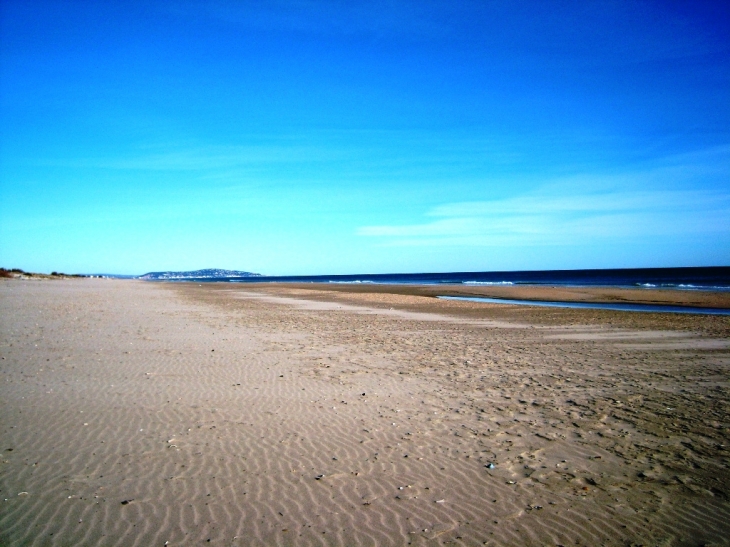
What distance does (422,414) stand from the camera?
7672 mm

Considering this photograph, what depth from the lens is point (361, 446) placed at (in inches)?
250

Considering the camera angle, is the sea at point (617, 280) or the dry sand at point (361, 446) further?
the sea at point (617, 280)

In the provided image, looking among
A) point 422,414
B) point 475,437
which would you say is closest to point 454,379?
point 422,414

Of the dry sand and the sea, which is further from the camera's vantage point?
the sea

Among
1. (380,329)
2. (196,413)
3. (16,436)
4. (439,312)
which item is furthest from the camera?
(439,312)

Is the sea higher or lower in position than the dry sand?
higher

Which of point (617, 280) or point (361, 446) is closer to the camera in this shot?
point (361, 446)

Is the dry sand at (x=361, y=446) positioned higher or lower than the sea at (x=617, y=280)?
lower

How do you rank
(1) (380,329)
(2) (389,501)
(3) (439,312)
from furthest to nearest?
(3) (439,312)
(1) (380,329)
(2) (389,501)

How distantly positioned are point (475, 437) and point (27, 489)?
5620mm

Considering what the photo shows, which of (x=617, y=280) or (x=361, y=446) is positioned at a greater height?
(x=617, y=280)

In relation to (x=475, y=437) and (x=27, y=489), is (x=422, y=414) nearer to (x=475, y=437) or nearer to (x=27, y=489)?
(x=475, y=437)

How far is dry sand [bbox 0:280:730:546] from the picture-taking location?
4457mm

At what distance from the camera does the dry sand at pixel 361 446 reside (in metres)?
4.46
